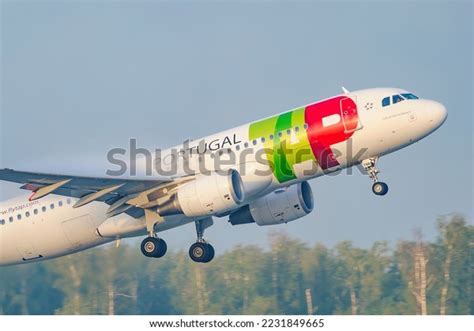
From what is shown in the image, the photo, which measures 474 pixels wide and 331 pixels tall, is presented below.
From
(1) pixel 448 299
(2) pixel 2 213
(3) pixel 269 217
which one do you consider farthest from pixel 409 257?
(2) pixel 2 213

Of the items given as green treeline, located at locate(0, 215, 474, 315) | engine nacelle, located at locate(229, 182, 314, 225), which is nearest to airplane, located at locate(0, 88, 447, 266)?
engine nacelle, located at locate(229, 182, 314, 225)

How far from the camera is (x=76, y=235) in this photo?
45.4 metres

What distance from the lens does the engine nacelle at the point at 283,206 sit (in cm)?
4659

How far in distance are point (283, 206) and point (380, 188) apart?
4.86 metres

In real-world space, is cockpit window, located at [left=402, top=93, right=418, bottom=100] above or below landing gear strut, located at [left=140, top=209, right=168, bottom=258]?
above

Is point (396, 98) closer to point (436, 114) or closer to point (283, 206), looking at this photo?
point (436, 114)

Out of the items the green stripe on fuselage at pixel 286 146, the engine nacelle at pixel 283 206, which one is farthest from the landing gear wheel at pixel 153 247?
the green stripe on fuselage at pixel 286 146

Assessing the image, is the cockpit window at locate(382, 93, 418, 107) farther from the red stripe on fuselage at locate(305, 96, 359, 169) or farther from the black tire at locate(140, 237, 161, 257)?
the black tire at locate(140, 237, 161, 257)

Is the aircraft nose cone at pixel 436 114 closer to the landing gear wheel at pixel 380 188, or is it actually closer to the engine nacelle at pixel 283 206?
the landing gear wheel at pixel 380 188

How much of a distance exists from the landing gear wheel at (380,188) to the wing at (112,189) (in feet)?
20.8

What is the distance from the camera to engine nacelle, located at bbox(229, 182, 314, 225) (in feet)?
153

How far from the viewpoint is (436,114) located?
42750 mm

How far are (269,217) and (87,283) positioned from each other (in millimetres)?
9549

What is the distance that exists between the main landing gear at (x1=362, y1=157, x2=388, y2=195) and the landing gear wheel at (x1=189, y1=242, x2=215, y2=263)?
6487 mm
